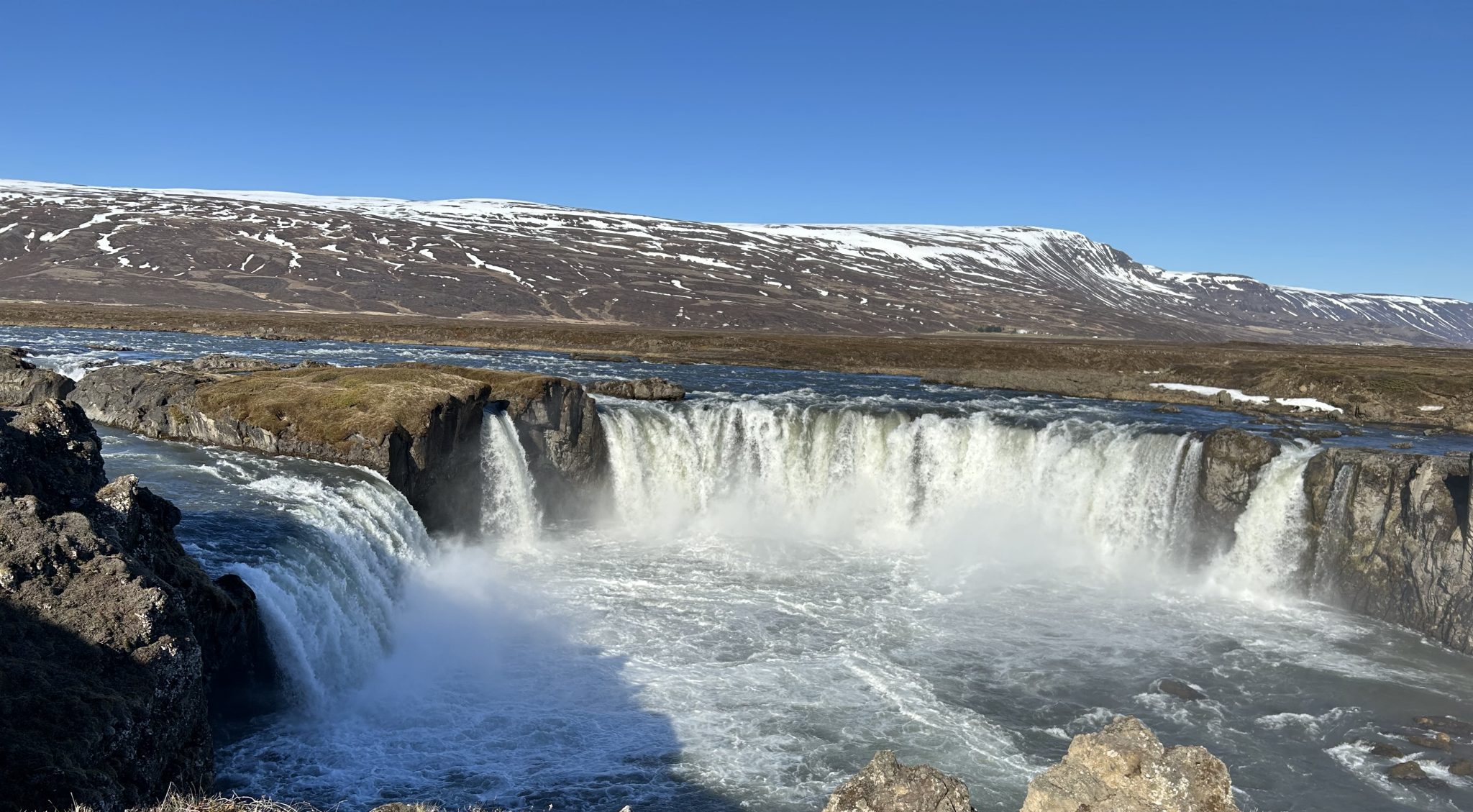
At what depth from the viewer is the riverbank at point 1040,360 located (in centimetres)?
5325

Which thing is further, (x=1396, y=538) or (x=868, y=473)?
(x=868, y=473)

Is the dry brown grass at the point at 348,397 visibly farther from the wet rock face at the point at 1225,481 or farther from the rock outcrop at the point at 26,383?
the wet rock face at the point at 1225,481

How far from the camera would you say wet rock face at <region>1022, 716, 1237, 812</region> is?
914 centimetres

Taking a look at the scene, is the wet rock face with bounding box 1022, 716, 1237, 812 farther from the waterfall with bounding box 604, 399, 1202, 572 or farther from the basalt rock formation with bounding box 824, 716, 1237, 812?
the waterfall with bounding box 604, 399, 1202, 572

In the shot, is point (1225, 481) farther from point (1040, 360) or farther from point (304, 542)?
point (1040, 360)

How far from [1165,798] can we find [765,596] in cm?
2223

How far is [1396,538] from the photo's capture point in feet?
98.7

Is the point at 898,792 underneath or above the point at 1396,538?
above

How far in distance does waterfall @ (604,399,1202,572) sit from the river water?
0.13 meters

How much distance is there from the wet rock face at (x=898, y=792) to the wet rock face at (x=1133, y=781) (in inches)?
30.5

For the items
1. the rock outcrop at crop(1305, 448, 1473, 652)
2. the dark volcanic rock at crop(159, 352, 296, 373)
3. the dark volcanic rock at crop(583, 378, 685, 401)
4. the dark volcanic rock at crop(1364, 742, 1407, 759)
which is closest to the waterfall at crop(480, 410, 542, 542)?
the dark volcanic rock at crop(583, 378, 685, 401)

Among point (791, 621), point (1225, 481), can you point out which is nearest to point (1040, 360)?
point (1225, 481)

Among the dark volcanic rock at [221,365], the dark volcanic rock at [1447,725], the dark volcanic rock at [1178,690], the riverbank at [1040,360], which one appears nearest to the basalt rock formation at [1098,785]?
the dark volcanic rock at [1178,690]

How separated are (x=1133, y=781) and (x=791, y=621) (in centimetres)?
1963
